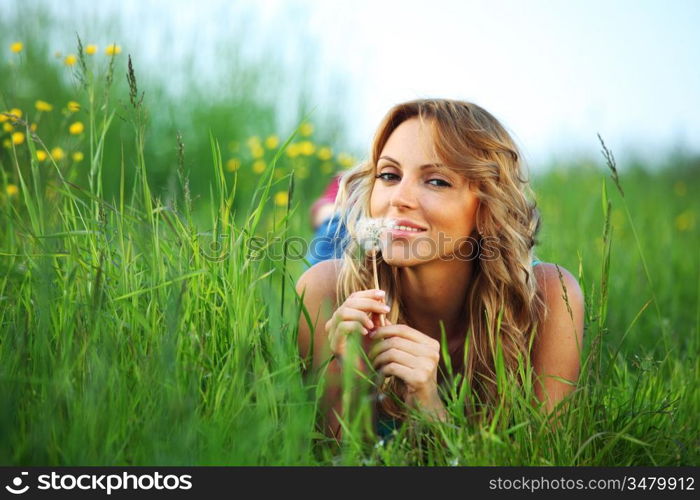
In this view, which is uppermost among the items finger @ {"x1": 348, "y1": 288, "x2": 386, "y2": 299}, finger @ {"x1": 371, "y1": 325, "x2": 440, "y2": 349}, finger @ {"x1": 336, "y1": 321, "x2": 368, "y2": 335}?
finger @ {"x1": 348, "y1": 288, "x2": 386, "y2": 299}

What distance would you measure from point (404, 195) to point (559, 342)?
742mm

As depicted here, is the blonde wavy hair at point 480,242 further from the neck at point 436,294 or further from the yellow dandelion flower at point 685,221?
the yellow dandelion flower at point 685,221

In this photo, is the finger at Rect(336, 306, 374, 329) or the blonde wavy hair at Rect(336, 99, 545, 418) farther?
the blonde wavy hair at Rect(336, 99, 545, 418)

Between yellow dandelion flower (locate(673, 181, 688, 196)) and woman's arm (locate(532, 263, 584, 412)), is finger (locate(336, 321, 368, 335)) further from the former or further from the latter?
yellow dandelion flower (locate(673, 181, 688, 196))

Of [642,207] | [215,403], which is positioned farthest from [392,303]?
[642,207]

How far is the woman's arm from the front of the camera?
8.00 feet

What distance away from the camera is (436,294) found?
2705 mm

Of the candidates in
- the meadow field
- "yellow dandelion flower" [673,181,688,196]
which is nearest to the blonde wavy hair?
the meadow field

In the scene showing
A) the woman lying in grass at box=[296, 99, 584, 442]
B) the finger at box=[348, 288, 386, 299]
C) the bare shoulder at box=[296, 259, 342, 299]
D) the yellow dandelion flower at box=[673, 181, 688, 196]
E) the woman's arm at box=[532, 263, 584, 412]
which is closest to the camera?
the finger at box=[348, 288, 386, 299]

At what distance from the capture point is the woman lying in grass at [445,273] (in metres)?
2.29

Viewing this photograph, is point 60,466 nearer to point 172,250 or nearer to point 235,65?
point 172,250

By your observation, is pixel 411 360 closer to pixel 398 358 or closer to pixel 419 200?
pixel 398 358

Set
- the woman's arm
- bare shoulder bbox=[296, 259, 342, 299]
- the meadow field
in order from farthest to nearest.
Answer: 1. bare shoulder bbox=[296, 259, 342, 299]
2. the woman's arm
3. the meadow field

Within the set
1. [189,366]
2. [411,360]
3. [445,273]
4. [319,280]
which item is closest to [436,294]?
[445,273]
